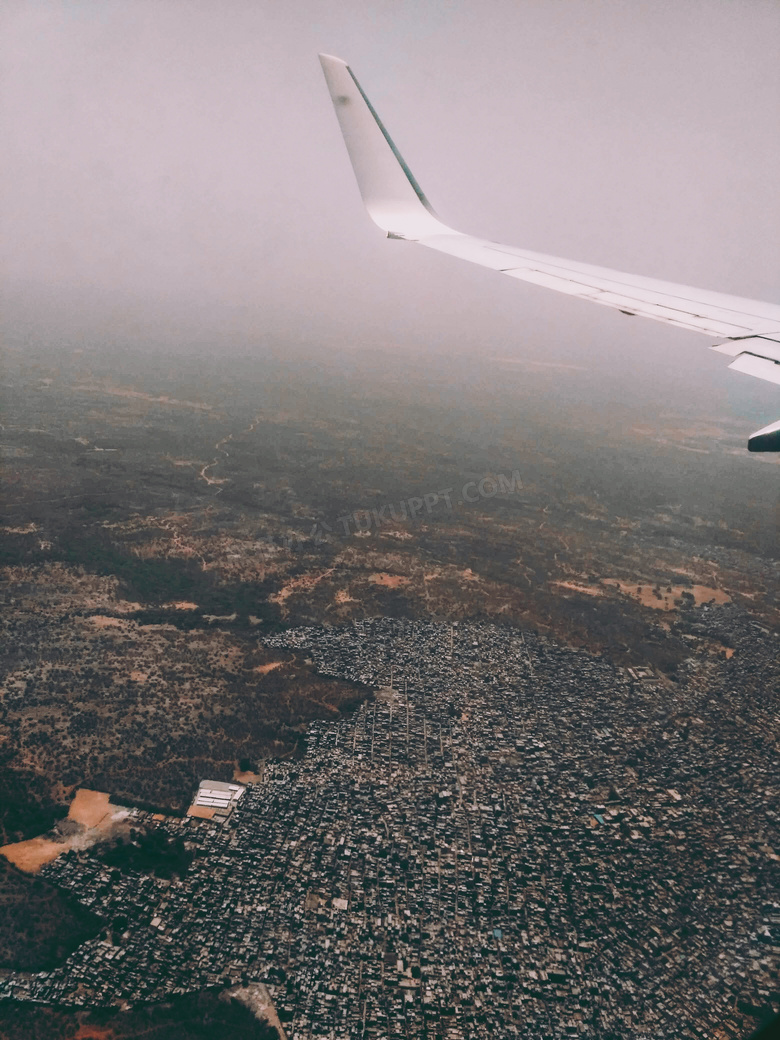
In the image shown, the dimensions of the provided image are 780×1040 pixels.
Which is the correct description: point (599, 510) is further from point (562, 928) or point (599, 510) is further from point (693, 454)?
point (562, 928)

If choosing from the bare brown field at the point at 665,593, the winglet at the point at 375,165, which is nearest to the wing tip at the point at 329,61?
the winglet at the point at 375,165

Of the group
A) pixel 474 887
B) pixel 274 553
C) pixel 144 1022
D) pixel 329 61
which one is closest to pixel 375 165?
pixel 329 61

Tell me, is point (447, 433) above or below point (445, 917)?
above

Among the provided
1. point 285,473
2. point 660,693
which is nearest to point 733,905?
point 660,693

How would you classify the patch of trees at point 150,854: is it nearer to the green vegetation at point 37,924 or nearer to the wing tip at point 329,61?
the green vegetation at point 37,924

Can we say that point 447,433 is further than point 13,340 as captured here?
No

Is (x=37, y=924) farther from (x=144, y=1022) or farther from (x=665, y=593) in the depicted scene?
(x=665, y=593)
